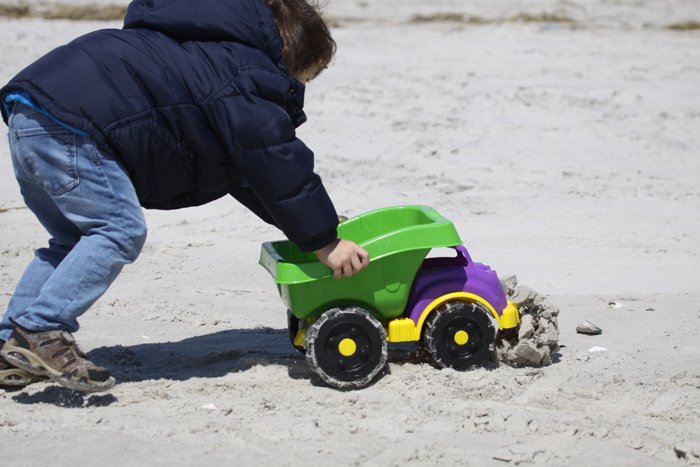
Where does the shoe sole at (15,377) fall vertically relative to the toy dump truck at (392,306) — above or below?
below

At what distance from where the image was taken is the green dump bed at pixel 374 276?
294cm

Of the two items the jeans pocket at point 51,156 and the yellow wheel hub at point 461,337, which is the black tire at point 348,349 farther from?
the jeans pocket at point 51,156

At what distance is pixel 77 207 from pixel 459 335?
1151 millimetres

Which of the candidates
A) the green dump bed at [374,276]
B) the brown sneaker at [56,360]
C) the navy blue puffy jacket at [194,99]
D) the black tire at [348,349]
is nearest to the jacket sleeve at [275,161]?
the navy blue puffy jacket at [194,99]

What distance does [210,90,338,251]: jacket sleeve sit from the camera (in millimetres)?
2736

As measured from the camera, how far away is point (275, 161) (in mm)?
2754

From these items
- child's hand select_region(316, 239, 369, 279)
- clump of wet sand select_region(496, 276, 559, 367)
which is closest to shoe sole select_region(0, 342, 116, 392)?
child's hand select_region(316, 239, 369, 279)

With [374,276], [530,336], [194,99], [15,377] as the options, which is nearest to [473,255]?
[530,336]

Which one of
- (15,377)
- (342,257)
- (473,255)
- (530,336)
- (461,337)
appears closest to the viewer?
(342,257)

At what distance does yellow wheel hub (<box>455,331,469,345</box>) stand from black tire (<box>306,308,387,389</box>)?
8.9 inches

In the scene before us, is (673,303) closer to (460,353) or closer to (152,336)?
(460,353)

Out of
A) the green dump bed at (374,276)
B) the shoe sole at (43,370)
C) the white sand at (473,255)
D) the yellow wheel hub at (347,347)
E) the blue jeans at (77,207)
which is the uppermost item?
the blue jeans at (77,207)

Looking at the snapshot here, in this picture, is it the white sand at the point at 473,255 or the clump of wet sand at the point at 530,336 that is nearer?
the white sand at the point at 473,255

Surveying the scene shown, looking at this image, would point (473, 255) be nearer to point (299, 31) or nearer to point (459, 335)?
point (459, 335)
